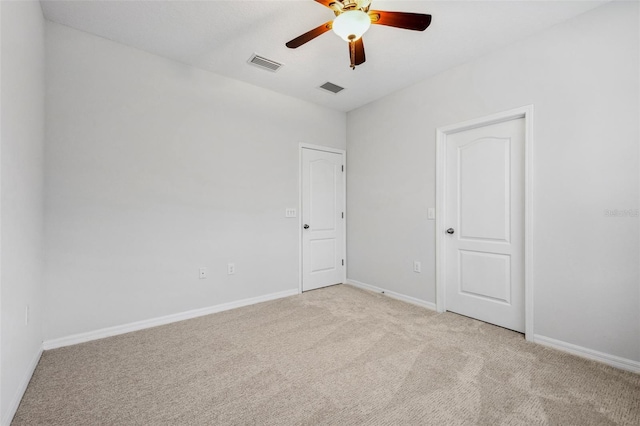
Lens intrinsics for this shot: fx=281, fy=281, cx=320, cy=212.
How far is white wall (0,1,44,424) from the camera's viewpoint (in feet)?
4.84

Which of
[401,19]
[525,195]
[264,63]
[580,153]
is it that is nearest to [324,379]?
[525,195]

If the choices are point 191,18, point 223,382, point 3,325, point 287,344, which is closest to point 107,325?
point 3,325

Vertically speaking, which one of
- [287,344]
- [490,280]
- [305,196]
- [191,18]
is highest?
[191,18]

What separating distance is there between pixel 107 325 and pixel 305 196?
8.43 ft

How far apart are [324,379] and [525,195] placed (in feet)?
7.51

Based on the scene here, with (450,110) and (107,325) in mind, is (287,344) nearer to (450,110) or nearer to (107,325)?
(107,325)

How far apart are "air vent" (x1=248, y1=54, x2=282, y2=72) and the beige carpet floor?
2704 millimetres

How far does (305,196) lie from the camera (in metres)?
3.99

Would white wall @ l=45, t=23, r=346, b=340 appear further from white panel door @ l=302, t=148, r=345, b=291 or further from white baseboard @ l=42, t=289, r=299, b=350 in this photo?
white panel door @ l=302, t=148, r=345, b=291

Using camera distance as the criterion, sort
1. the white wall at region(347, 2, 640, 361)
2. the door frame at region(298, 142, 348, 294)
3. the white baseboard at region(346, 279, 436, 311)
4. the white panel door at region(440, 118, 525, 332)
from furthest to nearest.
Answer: the door frame at region(298, 142, 348, 294), the white baseboard at region(346, 279, 436, 311), the white panel door at region(440, 118, 525, 332), the white wall at region(347, 2, 640, 361)

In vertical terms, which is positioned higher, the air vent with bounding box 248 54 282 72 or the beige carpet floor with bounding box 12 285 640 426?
the air vent with bounding box 248 54 282 72

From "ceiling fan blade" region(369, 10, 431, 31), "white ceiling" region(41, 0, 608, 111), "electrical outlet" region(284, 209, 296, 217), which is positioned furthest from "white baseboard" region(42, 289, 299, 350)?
"ceiling fan blade" region(369, 10, 431, 31)

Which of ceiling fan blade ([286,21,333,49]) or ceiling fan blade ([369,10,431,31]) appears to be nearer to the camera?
ceiling fan blade ([369,10,431,31])

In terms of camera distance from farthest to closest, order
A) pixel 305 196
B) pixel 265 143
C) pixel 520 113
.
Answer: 1. pixel 305 196
2. pixel 265 143
3. pixel 520 113
